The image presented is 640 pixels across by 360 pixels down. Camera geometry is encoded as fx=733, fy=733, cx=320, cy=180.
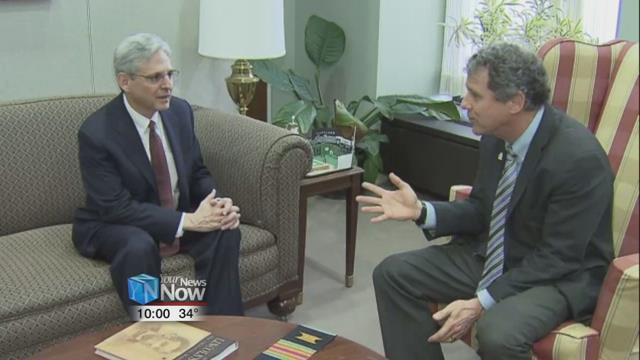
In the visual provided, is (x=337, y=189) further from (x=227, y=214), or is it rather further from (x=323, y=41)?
(x=323, y=41)

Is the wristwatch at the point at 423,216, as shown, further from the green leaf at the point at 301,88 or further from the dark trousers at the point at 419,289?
the green leaf at the point at 301,88

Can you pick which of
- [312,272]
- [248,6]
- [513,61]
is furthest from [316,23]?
[513,61]

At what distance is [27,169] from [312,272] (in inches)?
50.0

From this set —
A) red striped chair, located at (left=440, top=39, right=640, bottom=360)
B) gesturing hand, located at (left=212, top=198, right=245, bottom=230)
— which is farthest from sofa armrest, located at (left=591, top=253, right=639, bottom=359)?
gesturing hand, located at (left=212, top=198, right=245, bottom=230)

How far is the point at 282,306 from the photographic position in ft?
8.89

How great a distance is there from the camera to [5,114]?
2502 millimetres

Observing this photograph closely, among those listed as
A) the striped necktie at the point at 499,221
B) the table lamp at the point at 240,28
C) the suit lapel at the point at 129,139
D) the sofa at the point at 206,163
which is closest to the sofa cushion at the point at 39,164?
the sofa at the point at 206,163

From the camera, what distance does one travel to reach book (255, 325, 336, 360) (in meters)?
1.70

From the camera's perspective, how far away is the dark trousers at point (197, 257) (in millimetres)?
2170

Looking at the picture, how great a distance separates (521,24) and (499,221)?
2.27 metres

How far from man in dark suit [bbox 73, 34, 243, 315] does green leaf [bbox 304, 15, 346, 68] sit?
6.21 feet

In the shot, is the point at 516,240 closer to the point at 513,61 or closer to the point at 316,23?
the point at 513,61

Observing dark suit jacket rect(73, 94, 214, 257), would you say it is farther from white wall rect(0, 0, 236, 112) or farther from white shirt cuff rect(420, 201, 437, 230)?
white shirt cuff rect(420, 201, 437, 230)

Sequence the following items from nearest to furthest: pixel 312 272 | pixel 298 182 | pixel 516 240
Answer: pixel 516 240
pixel 298 182
pixel 312 272
